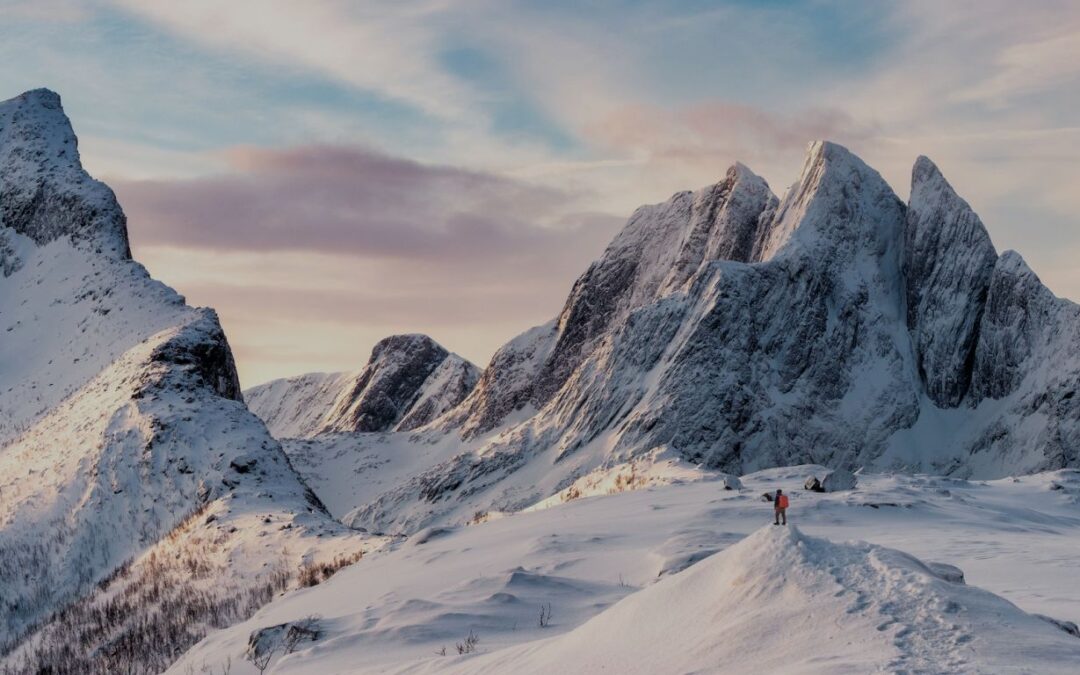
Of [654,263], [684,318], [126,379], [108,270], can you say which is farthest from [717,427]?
[126,379]

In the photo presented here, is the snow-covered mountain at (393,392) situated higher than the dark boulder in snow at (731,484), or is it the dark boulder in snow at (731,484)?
the snow-covered mountain at (393,392)

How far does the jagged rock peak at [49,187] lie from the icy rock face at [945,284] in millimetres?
65379

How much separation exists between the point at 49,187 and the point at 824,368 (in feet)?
196

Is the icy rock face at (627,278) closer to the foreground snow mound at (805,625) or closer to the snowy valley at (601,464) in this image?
the snowy valley at (601,464)

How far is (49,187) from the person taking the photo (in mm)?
65500

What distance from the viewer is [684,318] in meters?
88.5

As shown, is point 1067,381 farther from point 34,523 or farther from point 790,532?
point 790,532

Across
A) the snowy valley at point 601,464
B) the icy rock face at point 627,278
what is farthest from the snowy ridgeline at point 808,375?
the icy rock face at point 627,278

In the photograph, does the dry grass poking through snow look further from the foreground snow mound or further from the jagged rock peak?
the jagged rock peak

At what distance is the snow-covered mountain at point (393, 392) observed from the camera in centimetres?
12600

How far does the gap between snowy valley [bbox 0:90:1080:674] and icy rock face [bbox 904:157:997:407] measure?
0.92 ft

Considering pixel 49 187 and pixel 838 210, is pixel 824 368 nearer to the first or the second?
pixel 838 210

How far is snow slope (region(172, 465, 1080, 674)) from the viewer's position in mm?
6395

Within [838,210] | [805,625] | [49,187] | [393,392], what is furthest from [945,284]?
[805,625]
